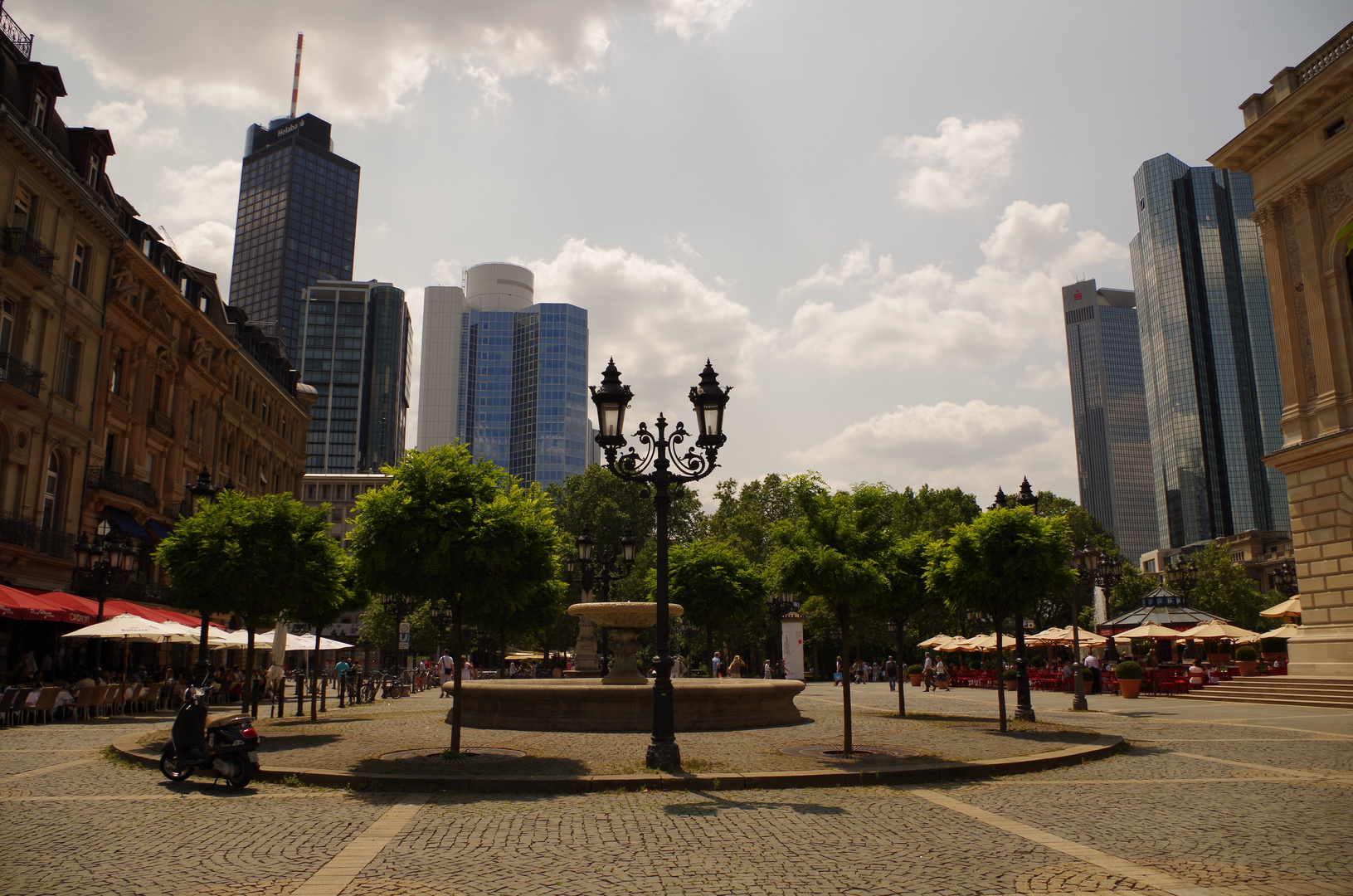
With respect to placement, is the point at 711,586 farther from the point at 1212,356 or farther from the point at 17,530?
the point at 1212,356

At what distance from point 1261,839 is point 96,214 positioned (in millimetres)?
38664

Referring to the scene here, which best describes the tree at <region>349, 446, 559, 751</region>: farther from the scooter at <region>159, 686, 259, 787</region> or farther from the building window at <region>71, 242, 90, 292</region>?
the building window at <region>71, 242, 90, 292</region>

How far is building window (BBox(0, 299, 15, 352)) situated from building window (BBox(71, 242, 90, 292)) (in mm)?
3737

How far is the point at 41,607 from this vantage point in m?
23.2

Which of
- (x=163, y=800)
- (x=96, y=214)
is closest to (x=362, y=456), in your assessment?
(x=96, y=214)

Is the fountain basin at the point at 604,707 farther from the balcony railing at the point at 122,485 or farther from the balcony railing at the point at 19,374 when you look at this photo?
the balcony railing at the point at 122,485

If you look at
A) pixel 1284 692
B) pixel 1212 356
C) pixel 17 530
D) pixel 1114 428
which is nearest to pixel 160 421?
pixel 17 530

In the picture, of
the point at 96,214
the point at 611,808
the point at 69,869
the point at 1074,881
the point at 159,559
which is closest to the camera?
the point at 1074,881

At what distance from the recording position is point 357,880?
637 cm

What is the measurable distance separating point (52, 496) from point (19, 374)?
540cm

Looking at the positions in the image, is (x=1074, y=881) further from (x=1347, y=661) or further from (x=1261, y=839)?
(x=1347, y=661)

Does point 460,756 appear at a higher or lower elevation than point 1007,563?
lower

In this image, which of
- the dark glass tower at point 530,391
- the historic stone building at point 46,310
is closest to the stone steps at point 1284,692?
the historic stone building at point 46,310

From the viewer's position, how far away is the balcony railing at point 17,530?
89.6ft
